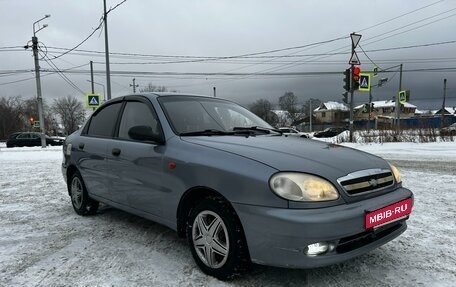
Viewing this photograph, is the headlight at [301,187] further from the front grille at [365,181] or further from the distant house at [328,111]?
the distant house at [328,111]

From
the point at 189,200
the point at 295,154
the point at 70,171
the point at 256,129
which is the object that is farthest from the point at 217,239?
the point at 70,171

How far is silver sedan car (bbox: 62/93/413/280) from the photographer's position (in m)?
2.65

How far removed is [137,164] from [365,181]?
7.14 feet

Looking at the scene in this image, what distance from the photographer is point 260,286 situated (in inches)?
116

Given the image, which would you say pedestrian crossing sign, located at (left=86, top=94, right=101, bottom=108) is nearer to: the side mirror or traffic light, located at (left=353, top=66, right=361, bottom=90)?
traffic light, located at (left=353, top=66, right=361, bottom=90)

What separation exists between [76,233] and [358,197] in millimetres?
3270

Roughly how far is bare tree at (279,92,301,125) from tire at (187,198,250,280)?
95772mm

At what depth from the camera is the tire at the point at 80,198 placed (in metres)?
5.16

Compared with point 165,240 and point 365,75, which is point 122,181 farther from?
point 365,75

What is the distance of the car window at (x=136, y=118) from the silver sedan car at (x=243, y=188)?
0.6 inches

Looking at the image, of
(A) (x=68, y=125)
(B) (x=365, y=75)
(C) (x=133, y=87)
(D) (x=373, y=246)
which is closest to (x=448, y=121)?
(B) (x=365, y=75)

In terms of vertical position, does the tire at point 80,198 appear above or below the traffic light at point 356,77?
below

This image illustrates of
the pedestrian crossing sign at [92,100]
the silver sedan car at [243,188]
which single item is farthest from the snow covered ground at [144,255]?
the pedestrian crossing sign at [92,100]

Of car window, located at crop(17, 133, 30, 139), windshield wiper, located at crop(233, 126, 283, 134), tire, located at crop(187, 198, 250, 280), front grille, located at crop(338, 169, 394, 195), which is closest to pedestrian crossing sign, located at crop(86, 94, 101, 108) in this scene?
car window, located at crop(17, 133, 30, 139)
